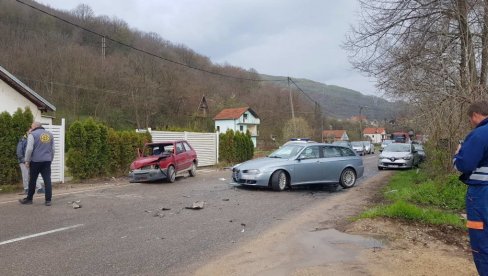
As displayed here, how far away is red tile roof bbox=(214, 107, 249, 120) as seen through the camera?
254 ft

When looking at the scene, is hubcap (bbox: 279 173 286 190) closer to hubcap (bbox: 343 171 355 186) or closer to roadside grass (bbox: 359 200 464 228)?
hubcap (bbox: 343 171 355 186)

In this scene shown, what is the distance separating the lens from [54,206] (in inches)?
409

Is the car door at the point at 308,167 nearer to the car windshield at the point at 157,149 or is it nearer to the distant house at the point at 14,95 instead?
the car windshield at the point at 157,149

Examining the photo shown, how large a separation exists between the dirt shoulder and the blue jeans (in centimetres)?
124

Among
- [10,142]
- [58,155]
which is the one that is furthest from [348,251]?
[58,155]

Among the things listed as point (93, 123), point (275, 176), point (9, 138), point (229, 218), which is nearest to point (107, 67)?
point (93, 123)

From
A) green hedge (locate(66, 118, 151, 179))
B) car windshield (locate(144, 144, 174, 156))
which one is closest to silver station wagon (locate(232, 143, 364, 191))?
car windshield (locate(144, 144, 174, 156))

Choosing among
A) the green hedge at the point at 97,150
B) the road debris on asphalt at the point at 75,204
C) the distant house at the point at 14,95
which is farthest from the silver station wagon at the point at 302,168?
the distant house at the point at 14,95

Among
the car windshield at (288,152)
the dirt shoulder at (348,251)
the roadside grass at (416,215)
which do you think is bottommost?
the dirt shoulder at (348,251)

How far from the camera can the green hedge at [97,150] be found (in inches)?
662

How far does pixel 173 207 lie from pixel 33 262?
4864mm

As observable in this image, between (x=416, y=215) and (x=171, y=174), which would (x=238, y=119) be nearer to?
(x=171, y=174)

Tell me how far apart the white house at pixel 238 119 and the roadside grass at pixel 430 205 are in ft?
215

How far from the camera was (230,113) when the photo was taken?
79.5 meters
